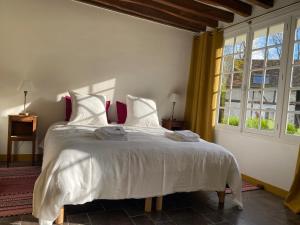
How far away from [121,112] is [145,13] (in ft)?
5.39

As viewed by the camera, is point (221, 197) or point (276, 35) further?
point (276, 35)

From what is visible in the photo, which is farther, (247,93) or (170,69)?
(170,69)

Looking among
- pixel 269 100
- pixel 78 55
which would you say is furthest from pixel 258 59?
pixel 78 55

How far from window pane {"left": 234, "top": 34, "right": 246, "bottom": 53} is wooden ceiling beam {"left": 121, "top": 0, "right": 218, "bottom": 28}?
0.53 m

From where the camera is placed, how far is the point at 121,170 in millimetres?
2107

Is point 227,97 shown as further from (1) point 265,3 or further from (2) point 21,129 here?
Result: (2) point 21,129

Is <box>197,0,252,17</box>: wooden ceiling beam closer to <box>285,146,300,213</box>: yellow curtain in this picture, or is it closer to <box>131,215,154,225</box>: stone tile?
<box>285,146,300,213</box>: yellow curtain

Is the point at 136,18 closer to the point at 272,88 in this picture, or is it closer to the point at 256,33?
the point at 256,33

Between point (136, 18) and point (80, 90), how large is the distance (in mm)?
1581

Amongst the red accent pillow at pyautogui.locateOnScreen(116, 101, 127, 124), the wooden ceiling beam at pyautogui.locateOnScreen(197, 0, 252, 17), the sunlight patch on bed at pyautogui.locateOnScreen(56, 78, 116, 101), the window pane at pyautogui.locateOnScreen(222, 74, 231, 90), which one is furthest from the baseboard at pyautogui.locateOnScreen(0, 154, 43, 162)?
the wooden ceiling beam at pyautogui.locateOnScreen(197, 0, 252, 17)

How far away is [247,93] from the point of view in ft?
12.1

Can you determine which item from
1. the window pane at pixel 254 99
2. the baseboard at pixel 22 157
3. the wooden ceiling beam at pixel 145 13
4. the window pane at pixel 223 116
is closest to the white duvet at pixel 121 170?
the window pane at pixel 254 99

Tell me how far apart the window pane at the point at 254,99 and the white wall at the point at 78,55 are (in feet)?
4.84

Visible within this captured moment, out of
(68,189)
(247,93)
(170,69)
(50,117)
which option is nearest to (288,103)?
(247,93)
